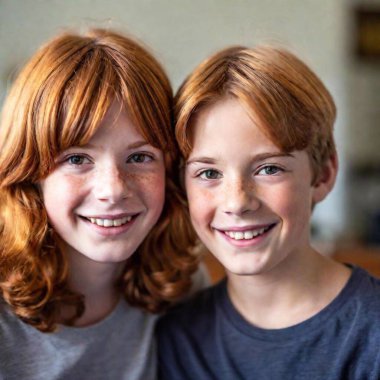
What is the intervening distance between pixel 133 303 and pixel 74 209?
0.32m

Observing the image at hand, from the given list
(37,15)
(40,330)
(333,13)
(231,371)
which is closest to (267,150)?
(231,371)

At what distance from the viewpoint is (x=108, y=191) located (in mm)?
1155

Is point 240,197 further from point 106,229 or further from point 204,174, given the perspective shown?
point 106,229

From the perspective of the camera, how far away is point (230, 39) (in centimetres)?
325

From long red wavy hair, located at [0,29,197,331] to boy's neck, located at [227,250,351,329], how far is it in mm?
260

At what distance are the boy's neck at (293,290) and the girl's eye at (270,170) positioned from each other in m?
0.23

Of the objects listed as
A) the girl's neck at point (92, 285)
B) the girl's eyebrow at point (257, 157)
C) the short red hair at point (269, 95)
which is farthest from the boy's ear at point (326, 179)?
the girl's neck at point (92, 285)

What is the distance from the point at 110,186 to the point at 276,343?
474 mm

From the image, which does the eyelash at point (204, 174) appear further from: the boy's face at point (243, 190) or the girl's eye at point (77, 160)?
the girl's eye at point (77, 160)

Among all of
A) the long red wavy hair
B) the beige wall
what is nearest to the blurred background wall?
the beige wall

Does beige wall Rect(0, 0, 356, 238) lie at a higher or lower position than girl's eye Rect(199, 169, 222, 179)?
higher

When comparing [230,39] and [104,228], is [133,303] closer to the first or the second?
[104,228]

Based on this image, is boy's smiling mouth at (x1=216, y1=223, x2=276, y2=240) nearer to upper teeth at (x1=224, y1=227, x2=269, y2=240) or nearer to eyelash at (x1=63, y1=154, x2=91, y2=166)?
upper teeth at (x1=224, y1=227, x2=269, y2=240)

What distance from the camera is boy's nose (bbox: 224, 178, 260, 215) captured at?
1144mm
